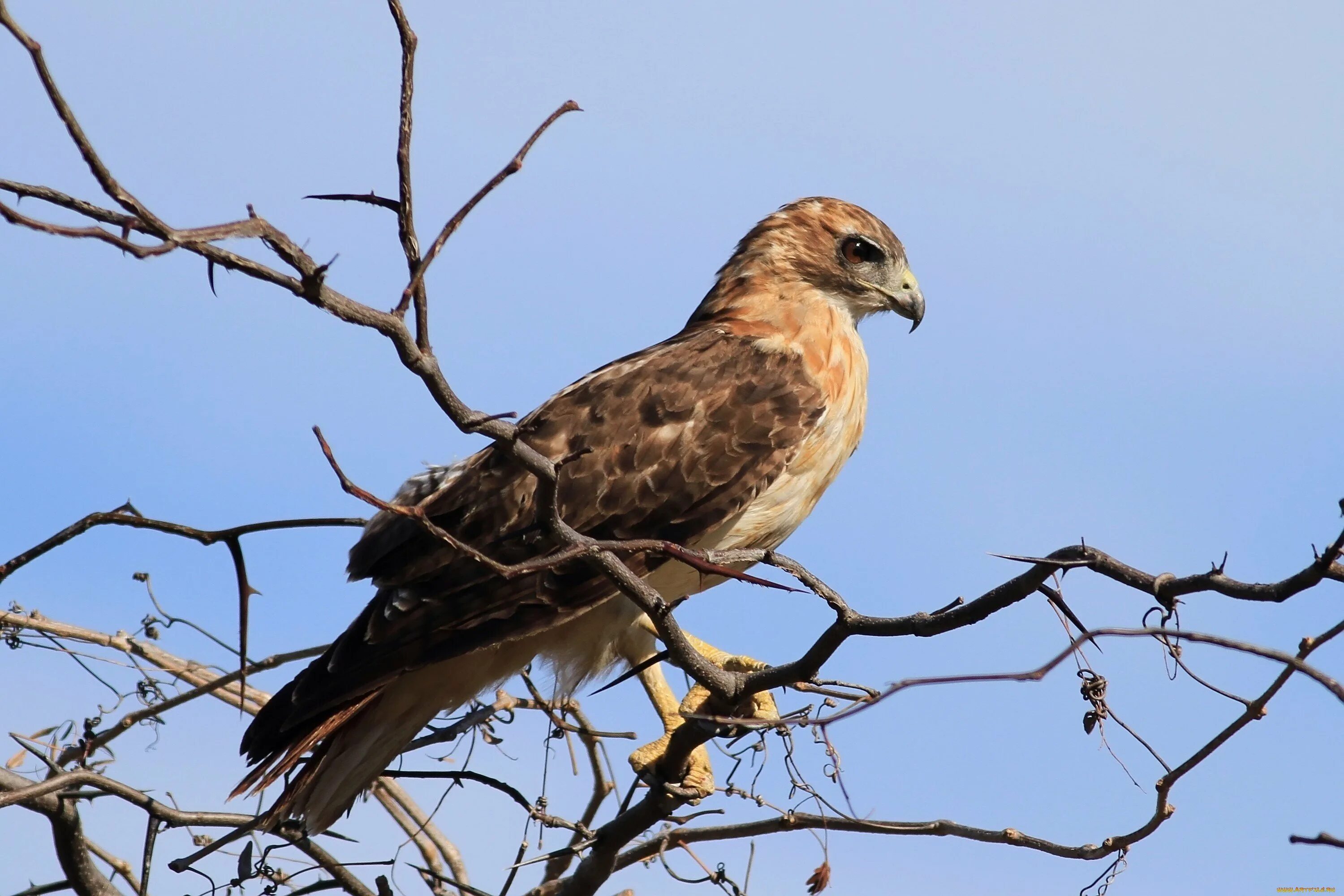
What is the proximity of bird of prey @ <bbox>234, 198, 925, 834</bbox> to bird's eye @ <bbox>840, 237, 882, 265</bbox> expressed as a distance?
0.66m

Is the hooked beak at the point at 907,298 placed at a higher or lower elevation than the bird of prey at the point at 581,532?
higher

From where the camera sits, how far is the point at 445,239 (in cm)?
229

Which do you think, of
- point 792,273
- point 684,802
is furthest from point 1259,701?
point 792,273

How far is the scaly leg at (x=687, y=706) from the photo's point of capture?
15.0ft

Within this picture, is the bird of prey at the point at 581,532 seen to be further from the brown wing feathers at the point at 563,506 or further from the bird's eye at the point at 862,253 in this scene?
the bird's eye at the point at 862,253

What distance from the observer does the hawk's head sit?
19.4 ft

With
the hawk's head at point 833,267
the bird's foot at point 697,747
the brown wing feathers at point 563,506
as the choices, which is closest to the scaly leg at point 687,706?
the bird's foot at point 697,747

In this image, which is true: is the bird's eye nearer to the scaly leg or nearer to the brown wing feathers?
the brown wing feathers

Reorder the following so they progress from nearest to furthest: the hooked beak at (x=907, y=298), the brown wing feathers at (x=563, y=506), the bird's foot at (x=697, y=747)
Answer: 1. the bird's foot at (x=697, y=747)
2. the brown wing feathers at (x=563, y=506)
3. the hooked beak at (x=907, y=298)

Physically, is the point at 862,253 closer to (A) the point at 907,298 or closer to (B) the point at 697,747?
(A) the point at 907,298

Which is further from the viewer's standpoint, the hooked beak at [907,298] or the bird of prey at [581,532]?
the hooked beak at [907,298]

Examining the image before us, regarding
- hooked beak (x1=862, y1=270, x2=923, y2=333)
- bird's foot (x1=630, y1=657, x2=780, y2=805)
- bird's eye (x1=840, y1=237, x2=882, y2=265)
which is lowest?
bird's foot (x1=630, y1=657, x2=780, y2=805)

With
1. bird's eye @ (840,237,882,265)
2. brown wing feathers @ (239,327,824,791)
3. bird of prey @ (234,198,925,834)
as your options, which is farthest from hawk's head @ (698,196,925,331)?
brown wing feathers @ (239,327,824,791)

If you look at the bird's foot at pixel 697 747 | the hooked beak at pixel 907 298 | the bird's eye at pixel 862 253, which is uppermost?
the bird's eye at pixel 862 253
